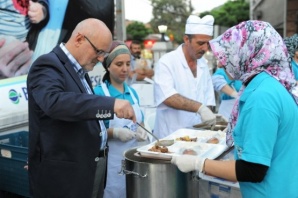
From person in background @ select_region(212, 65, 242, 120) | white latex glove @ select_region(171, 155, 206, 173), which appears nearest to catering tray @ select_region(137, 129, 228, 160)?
white latex glove @ select_region(171, 155, 206, 173)

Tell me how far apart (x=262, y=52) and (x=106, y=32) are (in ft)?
2.39

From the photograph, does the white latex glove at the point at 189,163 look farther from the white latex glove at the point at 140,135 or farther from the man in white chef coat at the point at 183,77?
the man in white chef coat at the point at 183,77

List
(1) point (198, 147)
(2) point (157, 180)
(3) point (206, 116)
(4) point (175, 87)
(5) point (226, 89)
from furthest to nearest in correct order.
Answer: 1. (5) point (226, 89)
2. (4) point (175, 87)
3. (3) point (206, 116)
4. (1) point (198, 147)
5. (2) point (157, 180)

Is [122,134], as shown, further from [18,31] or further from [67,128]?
[18,31]

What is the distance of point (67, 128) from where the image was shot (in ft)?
5.31

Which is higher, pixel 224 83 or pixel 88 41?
pixel 88 41

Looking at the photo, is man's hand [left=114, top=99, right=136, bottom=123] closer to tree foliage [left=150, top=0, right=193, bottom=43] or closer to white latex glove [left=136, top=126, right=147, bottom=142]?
white latex glove [left=136, top=126, right=147, bottom=142]

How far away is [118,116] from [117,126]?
33.3 inches

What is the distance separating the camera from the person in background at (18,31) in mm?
3160

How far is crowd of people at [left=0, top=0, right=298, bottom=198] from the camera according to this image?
1246mm

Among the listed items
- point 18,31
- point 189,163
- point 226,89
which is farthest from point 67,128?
point 226,89

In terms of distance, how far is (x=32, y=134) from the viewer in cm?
166

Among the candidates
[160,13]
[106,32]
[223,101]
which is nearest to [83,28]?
[106,32]

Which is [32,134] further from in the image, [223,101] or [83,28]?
[223,101]
